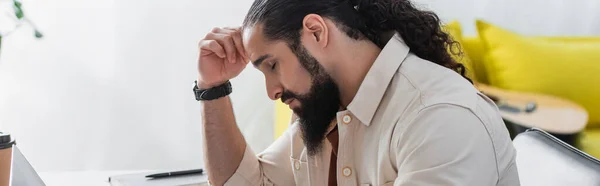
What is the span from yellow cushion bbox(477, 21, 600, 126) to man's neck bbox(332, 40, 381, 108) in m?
1.59

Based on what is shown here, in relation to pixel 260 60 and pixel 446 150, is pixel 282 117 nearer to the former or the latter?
pixel 260 60

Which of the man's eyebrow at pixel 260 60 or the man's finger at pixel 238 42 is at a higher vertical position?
the man's finger at pixel 238 42

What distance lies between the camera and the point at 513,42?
270cm

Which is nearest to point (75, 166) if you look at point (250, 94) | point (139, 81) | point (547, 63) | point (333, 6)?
point (139, 81)

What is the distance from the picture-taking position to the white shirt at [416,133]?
3.35 ft

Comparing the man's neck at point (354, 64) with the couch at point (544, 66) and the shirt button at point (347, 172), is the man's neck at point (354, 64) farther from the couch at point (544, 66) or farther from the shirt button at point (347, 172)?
the couch at point (544, 66)

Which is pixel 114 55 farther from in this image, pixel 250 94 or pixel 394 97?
pixel 394 97

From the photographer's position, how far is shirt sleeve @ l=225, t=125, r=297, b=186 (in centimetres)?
149

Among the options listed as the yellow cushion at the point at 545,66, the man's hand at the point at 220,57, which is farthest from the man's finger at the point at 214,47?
the yellow cushion at the point at 545,66

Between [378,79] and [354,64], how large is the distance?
2.1 inches

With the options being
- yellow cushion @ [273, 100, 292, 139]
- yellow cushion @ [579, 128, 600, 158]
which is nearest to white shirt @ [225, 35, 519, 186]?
yellow cushion @ [273, 100, 292, 139]

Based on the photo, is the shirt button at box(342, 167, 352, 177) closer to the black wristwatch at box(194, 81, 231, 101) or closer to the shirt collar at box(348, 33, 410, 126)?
the shirt collar at box(348, 33, 410, 126)

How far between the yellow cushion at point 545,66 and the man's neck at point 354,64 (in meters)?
1.59

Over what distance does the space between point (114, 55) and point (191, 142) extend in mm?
448
